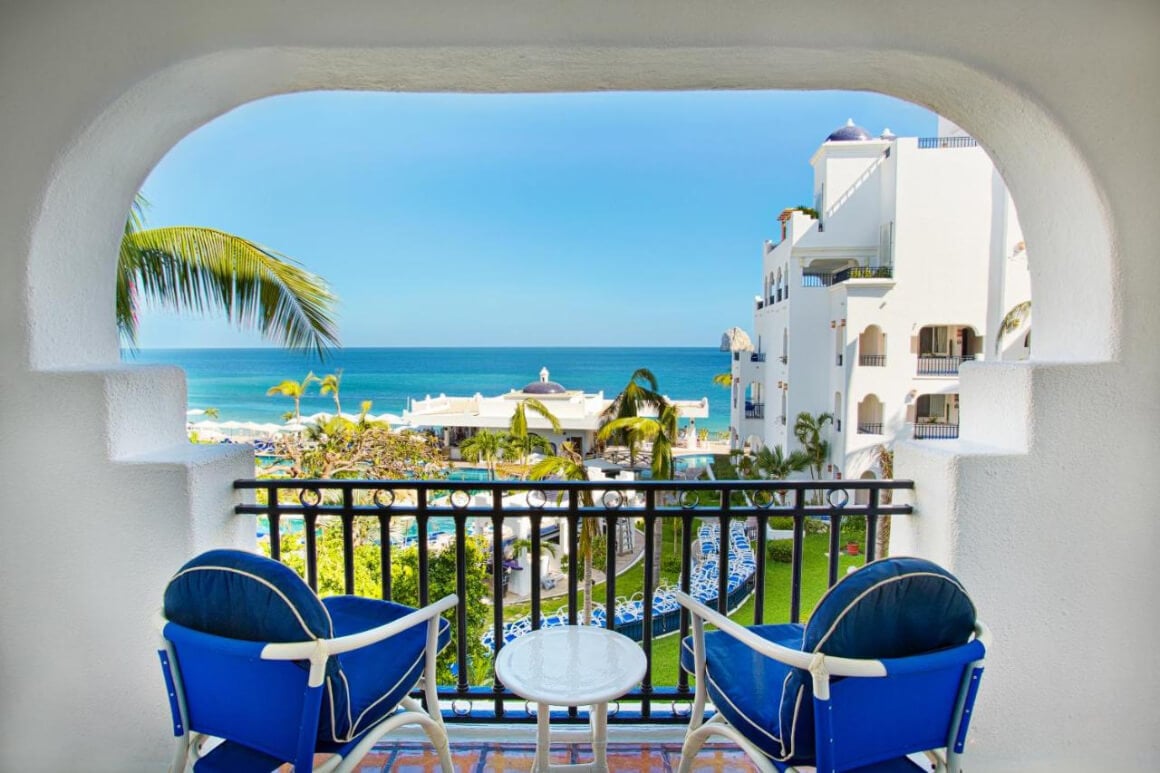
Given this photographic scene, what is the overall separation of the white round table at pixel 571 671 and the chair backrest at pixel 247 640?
0.56m

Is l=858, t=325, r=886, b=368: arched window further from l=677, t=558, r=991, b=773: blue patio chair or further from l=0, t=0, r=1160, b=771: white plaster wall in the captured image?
l=677, t=558, r=991, b=773: blue patio chair

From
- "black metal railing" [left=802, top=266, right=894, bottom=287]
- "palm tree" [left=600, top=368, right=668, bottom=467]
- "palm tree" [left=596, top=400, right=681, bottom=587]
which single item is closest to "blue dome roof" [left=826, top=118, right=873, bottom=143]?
"black metal railing" [left=802, top=266, right=894, bottom=287]

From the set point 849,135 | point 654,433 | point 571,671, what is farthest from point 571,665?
point 849,135

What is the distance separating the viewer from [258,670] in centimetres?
141


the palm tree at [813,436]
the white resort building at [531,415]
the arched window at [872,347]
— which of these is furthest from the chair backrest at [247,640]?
the palm tree at [813,436]

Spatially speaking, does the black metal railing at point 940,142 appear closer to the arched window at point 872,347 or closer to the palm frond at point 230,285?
the arched window at point 872,347

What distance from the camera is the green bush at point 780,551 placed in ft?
52.9

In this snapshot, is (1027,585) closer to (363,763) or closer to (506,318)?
(363,763)

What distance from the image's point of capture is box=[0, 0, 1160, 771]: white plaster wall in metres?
1.83

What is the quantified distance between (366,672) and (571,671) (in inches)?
23.7

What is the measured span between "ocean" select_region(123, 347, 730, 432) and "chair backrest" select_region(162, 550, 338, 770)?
4252 centimetres

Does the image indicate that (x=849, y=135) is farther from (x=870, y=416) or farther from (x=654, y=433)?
(x=654, y=433)

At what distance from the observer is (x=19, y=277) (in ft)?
6.28

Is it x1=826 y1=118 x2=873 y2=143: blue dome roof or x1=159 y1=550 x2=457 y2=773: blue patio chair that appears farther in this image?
x1=826 y1=118 x2=873 y2=143: blue dome roof
